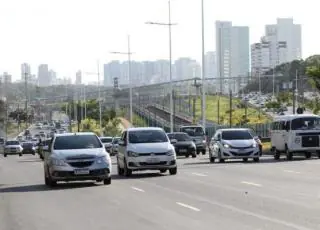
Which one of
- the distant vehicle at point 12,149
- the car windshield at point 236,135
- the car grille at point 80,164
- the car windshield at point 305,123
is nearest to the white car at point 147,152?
the car grille at point 80,164

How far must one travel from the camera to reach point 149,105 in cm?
13038

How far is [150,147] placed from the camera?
2991 cm

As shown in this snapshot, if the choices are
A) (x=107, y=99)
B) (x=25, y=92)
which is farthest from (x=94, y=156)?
(x=25, y=92)

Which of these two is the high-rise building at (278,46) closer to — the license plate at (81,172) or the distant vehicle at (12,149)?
the distant vehicle at (12,149)

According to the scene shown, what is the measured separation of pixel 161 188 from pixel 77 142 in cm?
416

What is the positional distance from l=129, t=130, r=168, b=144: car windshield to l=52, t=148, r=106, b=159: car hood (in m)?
4.72

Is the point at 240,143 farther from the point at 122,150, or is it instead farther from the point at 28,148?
the point at 28,148

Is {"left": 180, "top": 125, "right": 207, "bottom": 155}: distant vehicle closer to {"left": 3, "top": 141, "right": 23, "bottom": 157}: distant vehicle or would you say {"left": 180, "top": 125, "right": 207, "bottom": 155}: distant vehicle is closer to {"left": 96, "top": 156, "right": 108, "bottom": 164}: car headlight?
{"left": 3, "top": 141, "right": 23, "bottom": 157}: distant vehicle

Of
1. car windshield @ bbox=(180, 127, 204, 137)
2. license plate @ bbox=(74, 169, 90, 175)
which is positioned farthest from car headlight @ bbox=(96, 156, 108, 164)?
car windshield @ bbox=(180, 127, 204, 137)

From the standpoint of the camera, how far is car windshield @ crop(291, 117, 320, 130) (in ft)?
132

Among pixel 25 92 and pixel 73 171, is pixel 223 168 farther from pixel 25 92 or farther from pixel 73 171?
pixel 25 92

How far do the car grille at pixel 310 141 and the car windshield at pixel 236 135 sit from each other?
2.52m

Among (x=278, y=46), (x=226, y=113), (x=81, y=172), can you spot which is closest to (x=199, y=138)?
(x=81, y=172)

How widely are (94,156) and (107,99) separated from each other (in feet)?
446
